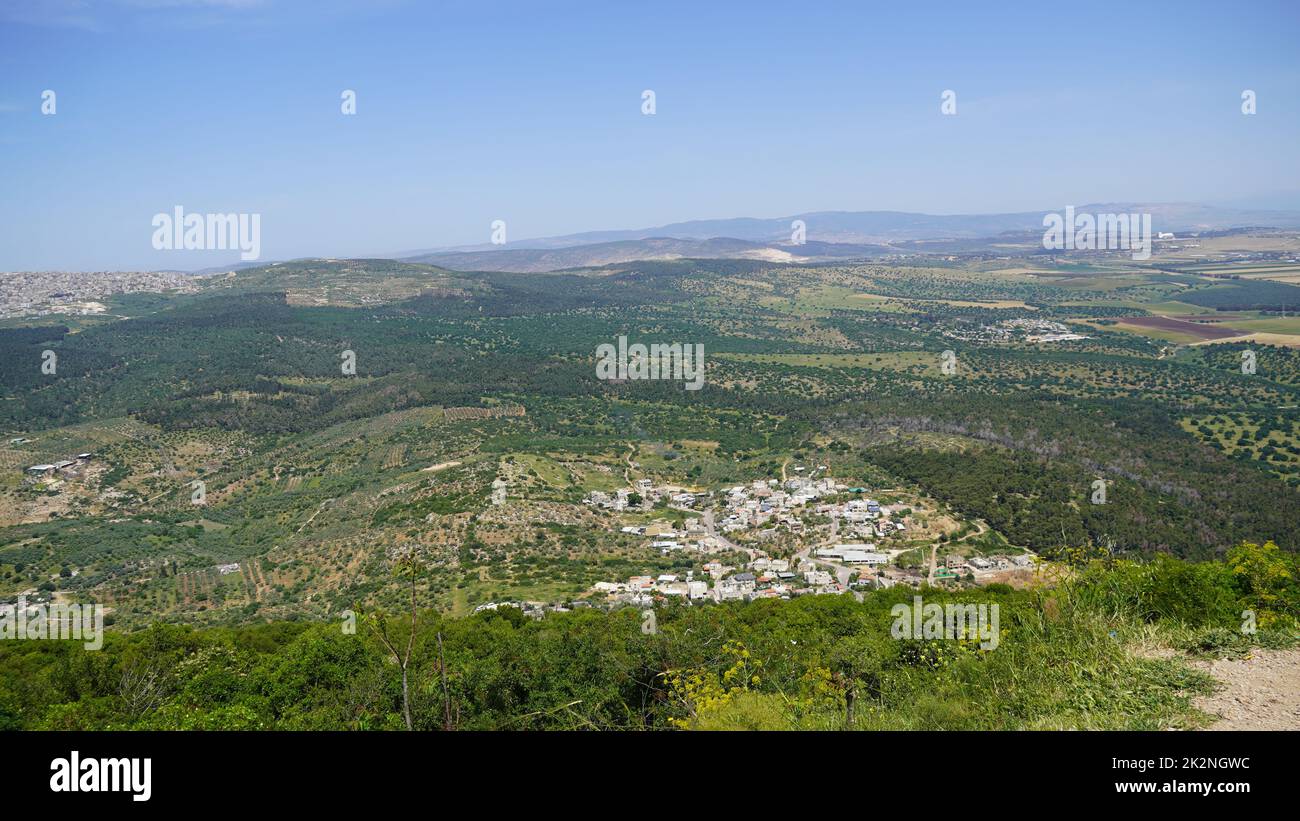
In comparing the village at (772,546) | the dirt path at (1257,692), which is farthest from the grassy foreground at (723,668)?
the village at (772,546)

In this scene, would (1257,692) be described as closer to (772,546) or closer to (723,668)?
(723,668)

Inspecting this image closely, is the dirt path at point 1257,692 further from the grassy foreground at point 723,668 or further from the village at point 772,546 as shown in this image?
the village at point 772,546

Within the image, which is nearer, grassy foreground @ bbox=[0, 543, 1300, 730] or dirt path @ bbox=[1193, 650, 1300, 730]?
dirt path @ bbox=[1193, 650, 1300, 730]

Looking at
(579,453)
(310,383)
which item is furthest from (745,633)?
(310,383)

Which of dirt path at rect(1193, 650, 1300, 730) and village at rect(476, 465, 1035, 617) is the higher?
dirt path at rect(1193, 650, 1300, 730)

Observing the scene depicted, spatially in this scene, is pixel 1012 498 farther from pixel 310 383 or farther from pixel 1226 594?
pixel 310 383

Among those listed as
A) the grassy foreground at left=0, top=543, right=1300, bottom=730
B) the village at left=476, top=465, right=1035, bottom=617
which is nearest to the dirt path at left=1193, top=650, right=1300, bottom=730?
the grassy foreground at left=0, top=543, right=1300, bottom=730

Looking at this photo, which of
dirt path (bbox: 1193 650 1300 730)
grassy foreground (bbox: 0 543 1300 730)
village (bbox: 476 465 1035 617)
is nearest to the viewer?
dirt path (bbox: 1193 650 1300 730)

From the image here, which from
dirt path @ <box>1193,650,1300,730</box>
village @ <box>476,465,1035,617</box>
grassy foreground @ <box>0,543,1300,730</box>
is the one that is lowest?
village @ <box>476,465,1035,617</box>

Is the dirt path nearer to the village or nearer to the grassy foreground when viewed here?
the grassy foreground
